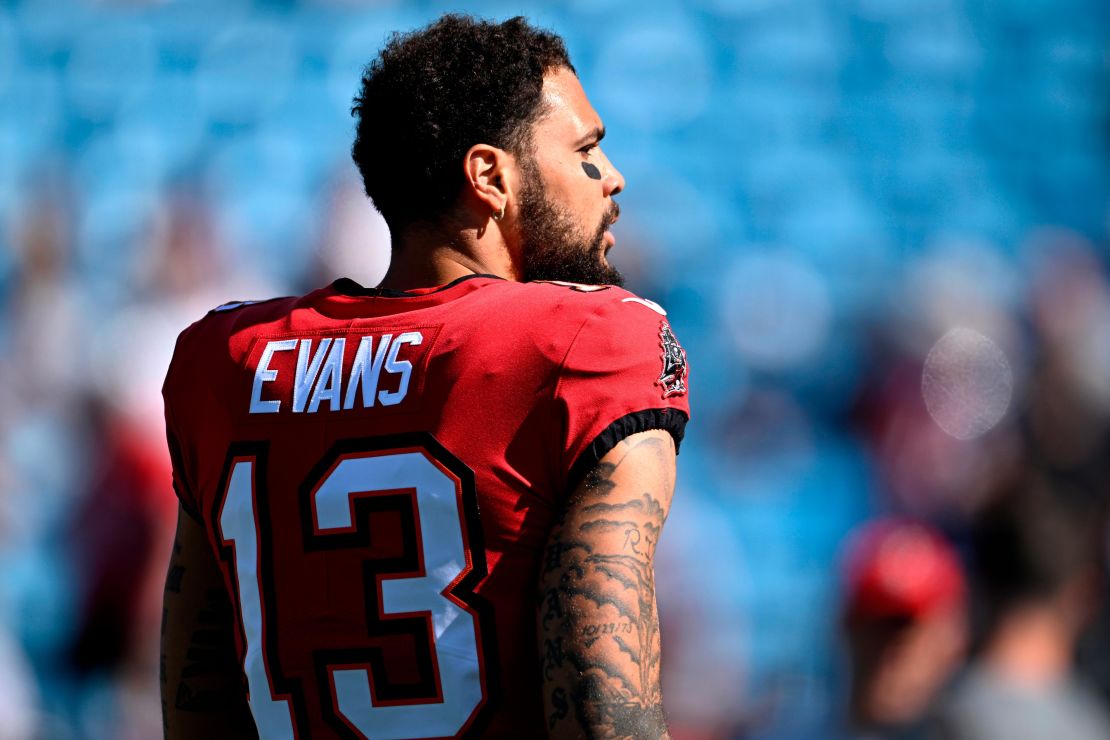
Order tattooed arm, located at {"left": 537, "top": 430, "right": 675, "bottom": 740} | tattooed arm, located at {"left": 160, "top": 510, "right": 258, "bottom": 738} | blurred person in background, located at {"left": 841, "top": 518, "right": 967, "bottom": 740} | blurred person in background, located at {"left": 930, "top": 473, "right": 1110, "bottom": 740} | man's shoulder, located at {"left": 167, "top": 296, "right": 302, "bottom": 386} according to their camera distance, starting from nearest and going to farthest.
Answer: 1. tattooed arm, located at {"left": 537, "top": 430, "right": 675, "bottom": 740}
2. man's shoulder, located at {"left": 167, "top": 296, "right": 302, "bottom": 386}
3. tattooed arm, located at {"left": 160, "top": 510, "right": 258, "bottom": 738}
4. blurred person in background, located at {"left": 930, "top": 473, "right": 1110, "bottom": 740}
5. blurred person in background, located at {"left": 841, "top": 518, "right": 967, "bottom": 740}

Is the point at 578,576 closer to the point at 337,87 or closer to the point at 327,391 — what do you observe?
the point at 327,391

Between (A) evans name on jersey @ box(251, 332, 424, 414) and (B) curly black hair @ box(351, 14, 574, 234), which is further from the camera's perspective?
(B) curly black hair @ box(351, 14, 574, 234)

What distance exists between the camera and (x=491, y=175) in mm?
1804

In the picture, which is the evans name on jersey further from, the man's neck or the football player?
the man's neck

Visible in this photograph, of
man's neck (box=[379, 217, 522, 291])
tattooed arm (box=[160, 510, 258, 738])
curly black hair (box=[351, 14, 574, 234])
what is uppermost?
curly black hair (box=[351, 14, 574, 234])

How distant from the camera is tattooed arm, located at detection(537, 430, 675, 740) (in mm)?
1476

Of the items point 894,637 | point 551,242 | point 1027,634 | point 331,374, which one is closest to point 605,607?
point 331,374

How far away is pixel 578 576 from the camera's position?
4.94 ft

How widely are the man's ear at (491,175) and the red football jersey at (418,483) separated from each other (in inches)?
5.4

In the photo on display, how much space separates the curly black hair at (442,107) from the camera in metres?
1.79

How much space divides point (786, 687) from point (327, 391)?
429 centimetres

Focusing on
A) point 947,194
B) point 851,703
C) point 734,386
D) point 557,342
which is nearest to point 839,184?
point 947,194

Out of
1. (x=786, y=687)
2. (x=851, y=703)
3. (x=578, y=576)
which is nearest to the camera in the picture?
(x=578, y=576)

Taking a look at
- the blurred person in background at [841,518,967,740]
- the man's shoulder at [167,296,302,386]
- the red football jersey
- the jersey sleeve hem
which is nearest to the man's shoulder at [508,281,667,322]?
the red football jersey
